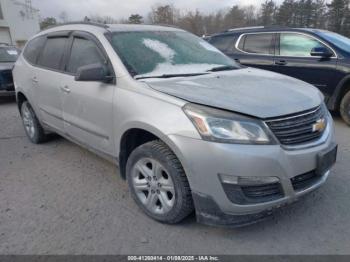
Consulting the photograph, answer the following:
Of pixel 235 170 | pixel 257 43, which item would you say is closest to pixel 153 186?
pixel 235 170

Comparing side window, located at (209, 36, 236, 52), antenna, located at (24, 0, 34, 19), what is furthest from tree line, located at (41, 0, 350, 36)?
side window, located at (209, 36, 236, 52)

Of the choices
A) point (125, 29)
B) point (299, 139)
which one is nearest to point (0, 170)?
point (125, 29)

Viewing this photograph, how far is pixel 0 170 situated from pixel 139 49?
2.42 metres

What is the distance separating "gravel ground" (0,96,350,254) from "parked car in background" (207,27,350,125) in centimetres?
207

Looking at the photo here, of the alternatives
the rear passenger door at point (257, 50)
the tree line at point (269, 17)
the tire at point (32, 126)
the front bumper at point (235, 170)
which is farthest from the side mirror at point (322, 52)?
the tree line at point (269, 17)

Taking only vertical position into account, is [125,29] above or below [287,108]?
above

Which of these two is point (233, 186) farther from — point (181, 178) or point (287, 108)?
point (287, 108)

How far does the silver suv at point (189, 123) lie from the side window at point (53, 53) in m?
0.12

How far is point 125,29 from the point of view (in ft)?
11.2

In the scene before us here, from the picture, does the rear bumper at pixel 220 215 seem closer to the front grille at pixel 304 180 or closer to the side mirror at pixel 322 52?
the front grille at pixel 304 180

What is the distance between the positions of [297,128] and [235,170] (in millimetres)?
620

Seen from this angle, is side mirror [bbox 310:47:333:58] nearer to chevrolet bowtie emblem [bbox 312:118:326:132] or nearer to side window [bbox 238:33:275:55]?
side window [bbox 238:33:275:55]

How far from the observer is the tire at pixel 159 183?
8.10ft

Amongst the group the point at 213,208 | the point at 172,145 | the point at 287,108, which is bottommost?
the point at 213,208
